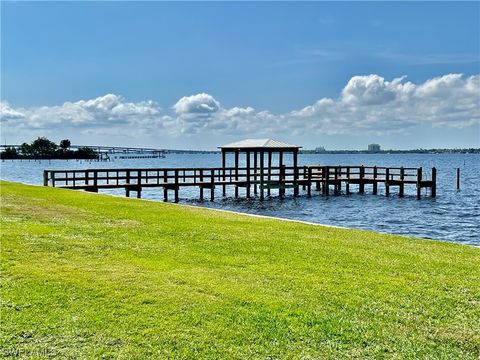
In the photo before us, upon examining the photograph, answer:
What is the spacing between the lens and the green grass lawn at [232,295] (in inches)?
185

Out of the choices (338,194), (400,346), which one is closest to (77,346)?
(400,346)

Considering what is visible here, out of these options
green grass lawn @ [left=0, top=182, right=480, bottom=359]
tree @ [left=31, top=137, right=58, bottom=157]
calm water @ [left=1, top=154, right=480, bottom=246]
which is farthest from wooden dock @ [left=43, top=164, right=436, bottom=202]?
tree @ [left=31, top=137, right=58, bottom=157]

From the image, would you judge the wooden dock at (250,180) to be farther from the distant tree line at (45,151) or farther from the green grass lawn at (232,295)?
the distant tree line at (45,151)

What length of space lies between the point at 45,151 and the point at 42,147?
131 inches

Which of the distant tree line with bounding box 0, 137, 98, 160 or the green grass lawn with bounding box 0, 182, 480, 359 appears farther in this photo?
the distant tree line with bounding box 0, 137, 98, 160

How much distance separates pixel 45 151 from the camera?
164375 millimetres

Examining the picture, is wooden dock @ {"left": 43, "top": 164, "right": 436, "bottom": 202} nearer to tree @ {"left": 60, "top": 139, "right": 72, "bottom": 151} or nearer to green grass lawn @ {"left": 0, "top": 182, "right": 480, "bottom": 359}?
green grass lawn @ {"left": 0, "top": 182, "right": 480, "bottom": 359}

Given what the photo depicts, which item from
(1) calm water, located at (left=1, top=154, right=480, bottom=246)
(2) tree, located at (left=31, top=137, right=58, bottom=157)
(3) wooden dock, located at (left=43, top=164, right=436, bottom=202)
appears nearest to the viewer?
(1) calm water, located at (left=1, top=154, right=480, bottom=246)

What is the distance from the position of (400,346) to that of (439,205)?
1124 inches

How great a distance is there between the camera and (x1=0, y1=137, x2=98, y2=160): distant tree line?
16250cm

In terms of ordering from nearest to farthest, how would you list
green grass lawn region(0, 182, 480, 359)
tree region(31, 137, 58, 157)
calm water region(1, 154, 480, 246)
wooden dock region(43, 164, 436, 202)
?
green grass lawn region(0, 182, 480, 359) < calm water region(1, 154, 480, 246) < wooden dock region(43, 164, 436, 202) < tree region(31, 137, 58, 157)

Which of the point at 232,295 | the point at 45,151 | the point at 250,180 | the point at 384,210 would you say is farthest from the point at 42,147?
the point at 232,295

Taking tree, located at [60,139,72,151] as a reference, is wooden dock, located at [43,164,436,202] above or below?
below

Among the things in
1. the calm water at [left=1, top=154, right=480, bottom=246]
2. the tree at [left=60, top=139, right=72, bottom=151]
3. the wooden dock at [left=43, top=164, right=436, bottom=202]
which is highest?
the tree at [left=60, top=139, right=72, bottom=151]
